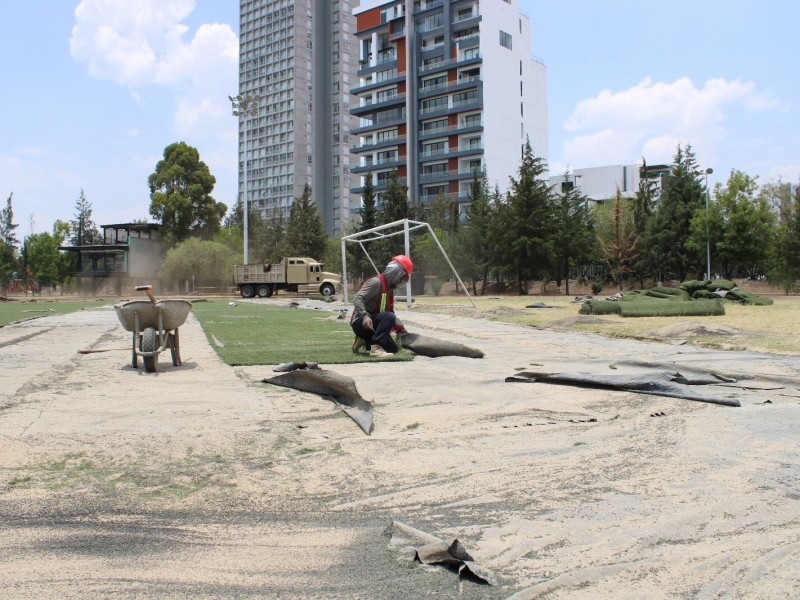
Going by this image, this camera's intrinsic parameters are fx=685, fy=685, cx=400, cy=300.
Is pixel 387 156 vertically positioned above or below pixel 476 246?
above

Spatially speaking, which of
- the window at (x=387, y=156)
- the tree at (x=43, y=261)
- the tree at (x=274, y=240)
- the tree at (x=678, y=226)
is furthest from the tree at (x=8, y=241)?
the tree at (x=678, y=226)

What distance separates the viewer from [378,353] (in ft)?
29.3

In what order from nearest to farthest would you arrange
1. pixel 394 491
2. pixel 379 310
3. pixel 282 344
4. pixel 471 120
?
1. pixel 394 491
2. pixel 379 310
3. pixel 282 344
4. pixel 471 120

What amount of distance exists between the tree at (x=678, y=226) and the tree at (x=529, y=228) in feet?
23.2

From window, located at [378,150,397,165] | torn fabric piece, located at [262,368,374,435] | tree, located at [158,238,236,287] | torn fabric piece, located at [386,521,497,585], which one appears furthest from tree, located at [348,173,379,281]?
torn fabric piece, located at [386,521,497,585]

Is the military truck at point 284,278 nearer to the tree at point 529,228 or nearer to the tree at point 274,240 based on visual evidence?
the tree at point 529,228

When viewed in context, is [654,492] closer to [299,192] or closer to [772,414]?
[772,414]

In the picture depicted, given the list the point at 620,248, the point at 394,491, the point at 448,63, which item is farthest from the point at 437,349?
the point at 448,63

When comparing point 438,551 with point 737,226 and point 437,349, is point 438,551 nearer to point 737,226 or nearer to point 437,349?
point 437,349

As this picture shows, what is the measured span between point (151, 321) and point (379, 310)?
112 inches

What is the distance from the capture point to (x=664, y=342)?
448 inches

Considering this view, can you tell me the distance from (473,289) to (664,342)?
38.0 metres

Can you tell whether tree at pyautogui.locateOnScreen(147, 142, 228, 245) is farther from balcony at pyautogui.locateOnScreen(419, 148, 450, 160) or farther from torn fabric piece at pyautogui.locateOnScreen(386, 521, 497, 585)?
torn fabric piece at pyautogui.locateOnScreen(386, 521, 497, 585)

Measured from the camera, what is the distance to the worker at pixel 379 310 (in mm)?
8805
